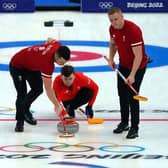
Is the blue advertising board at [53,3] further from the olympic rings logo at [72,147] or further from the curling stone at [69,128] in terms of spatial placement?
the olympic rings logo at [72,147]

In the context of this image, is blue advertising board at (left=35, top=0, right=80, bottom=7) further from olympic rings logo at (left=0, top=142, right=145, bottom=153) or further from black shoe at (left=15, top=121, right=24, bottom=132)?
olympic rings logo at (left=0, top=142, right=145, bottom=153)

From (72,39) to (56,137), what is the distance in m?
5.98

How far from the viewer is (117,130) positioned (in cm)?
694

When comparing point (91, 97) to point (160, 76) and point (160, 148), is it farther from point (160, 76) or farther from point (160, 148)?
point (160, 76)

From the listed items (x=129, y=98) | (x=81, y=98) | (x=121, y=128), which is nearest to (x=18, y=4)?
(x=81, y=98)

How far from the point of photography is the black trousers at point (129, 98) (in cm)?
666

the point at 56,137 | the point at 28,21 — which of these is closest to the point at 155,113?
the point at 56,137

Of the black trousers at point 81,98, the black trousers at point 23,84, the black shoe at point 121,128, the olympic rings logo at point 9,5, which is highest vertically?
the olympic rings logo at point 9,5

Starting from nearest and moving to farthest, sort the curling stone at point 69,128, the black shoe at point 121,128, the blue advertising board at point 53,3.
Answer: the curling stone at point 69,128 < the black shoe at point 121,128 < the blue advertising board at point 53,3

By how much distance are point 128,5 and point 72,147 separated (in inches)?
333

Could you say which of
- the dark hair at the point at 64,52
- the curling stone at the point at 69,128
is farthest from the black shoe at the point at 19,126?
the dark hair at the point at 64,52

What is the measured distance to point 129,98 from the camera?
671 centimetres

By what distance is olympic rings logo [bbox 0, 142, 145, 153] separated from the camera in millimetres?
6059

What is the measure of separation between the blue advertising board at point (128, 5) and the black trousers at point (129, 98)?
7320mm
